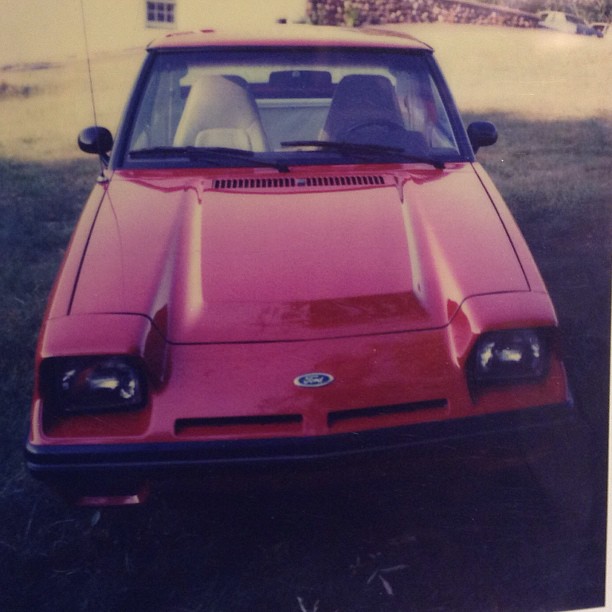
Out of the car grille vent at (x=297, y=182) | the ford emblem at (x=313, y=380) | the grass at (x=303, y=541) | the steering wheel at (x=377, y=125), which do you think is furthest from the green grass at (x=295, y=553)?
the car grille vent at (x=297, y=182)

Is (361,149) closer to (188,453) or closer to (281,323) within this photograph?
(281,323)

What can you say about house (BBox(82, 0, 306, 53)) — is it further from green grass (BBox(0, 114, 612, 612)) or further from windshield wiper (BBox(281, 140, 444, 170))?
green grass (BBox(0, 114, 612, 612))

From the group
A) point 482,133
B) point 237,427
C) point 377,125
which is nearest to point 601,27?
point 482,133

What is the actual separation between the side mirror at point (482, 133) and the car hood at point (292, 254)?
52cm

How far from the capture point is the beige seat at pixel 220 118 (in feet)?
8.22

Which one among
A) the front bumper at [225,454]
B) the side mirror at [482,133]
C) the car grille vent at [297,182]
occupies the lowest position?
the front bumper at [225,454]

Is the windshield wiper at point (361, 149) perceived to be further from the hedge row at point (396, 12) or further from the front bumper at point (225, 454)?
the front bumper at point (225, 454)

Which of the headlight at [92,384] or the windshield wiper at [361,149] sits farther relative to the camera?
the windshield wiper at [361,149]

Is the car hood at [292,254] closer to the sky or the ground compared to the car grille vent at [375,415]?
closer to the sky

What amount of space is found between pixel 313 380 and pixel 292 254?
44 cm

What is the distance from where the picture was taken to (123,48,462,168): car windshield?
2461 mm

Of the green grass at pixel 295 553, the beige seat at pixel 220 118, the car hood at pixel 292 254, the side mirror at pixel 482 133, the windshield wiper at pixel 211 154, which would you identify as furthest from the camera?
the side mirror at pixel 482 133

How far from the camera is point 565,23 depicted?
2389 mm

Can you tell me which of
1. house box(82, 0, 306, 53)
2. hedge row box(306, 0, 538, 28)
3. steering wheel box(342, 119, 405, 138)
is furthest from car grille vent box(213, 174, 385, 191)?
hedge row box(306, 0, 538, 28)
